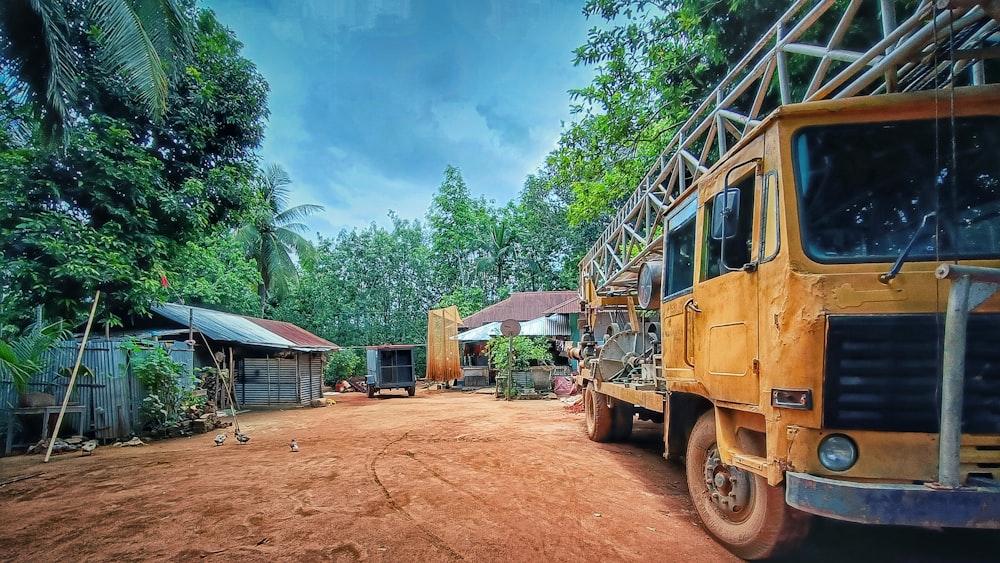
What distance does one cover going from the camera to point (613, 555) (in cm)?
338

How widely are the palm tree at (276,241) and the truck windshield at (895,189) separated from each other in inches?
1009

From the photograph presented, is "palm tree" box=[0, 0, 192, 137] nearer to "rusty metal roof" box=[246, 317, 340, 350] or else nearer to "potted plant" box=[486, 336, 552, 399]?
"rusty metal roof" box=[246, 317, 340, 350]

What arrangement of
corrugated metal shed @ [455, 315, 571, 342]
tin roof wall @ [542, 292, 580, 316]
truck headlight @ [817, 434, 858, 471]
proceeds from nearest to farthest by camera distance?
truck headlight @ [817, 434, 858, 471]
corrugated metal shed @ [455, 315, 571, 342]
tin roof wall @ [542, 292, 580, 316]

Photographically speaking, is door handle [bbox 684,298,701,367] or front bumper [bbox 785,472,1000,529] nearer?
front bumper [bbox 785,472,1000,529]

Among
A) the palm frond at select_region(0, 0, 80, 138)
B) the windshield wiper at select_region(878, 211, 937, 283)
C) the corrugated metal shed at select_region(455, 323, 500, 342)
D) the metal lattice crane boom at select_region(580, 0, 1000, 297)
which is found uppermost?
the palm frond at select_region(0, 0, 80, 138)

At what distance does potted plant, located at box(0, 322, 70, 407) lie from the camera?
7.75 meters

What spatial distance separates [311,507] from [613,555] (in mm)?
3002

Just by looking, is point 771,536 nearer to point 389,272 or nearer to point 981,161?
point 981,161

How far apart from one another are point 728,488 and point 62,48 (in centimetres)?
1166

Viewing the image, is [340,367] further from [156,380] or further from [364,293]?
[156,380]

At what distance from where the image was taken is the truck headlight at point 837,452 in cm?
262

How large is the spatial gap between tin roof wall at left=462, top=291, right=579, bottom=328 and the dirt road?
59.1 ft

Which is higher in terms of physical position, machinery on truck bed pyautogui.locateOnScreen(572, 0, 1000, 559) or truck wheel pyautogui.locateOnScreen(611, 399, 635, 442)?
machinery on truck bed pyautogui.locateOnScreen(572, 0, 1000, 559)

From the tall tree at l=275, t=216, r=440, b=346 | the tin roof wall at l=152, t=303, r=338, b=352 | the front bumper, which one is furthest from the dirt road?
the tall tree at l=275, t=216, r=440, b=346
